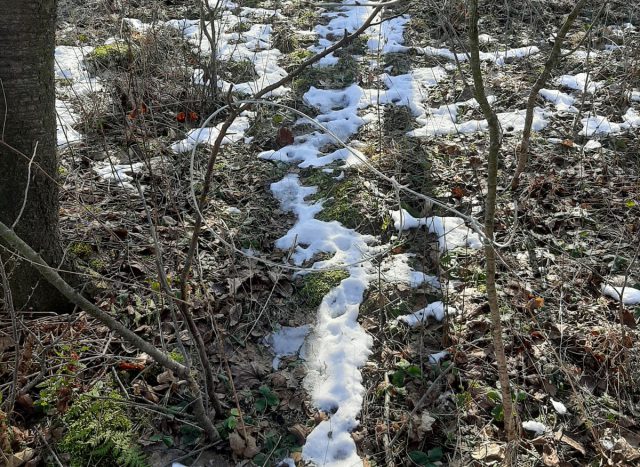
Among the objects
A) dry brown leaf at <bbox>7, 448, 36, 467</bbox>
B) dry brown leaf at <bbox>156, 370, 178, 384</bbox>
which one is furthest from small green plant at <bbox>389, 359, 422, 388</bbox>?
dry brown leaf at <bbox>7, 448, 36, 467</bbox>

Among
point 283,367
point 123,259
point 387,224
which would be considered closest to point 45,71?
point 123,259

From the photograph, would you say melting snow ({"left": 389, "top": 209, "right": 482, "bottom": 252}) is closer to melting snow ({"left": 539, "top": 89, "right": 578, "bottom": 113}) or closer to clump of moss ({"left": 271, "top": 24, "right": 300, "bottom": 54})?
melting snow ({"left": 539, "top": 89, "right": 578, "bottom": 113})

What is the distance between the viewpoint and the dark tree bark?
2359mm

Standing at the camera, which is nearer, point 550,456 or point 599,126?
point 550,456

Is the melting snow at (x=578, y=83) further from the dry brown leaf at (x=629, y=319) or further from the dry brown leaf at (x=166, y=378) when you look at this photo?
the dry brown leaf at (x=166, y=378)

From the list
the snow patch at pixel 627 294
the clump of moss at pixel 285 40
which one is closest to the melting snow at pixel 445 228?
the snow patch at pixel 627 294

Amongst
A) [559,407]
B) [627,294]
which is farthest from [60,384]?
[627,294]

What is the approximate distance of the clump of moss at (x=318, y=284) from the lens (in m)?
3.11

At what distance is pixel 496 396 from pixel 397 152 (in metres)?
2.19

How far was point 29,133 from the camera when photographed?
8.19 feet

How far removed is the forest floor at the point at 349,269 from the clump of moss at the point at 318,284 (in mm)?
18

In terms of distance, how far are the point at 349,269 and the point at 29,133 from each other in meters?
1.92

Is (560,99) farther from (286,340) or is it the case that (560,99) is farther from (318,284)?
(286,340)

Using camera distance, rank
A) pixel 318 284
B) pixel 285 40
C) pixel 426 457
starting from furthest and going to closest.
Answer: pixel 285 40
pixel 318 284
pixel 426 457
